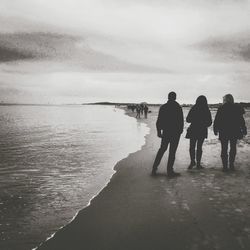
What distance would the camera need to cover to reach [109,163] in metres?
10.7

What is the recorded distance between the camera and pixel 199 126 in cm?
916

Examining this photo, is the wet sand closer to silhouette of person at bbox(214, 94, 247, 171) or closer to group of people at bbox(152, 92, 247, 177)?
group of people at bbox(152, 92, 247, 177)

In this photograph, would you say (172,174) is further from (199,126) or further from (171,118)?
(199,126)

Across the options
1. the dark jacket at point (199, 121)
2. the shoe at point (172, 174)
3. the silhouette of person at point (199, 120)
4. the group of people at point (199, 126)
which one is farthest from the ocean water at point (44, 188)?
the dark jacket at point (199, 121)

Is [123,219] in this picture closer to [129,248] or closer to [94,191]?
[129,248]

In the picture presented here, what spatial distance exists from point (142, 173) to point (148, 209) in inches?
119

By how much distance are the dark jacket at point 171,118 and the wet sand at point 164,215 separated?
3.57 ft

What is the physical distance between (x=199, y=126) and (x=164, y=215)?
439 centimetres

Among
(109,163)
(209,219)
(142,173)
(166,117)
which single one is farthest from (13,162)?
(209,219)

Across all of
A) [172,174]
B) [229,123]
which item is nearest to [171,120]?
[172,174]

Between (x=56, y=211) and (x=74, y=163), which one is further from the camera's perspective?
(x=74, y=163)

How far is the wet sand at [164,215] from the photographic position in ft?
13.9

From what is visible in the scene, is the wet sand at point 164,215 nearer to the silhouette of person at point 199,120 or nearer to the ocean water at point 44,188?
the ocean water at point 44,188

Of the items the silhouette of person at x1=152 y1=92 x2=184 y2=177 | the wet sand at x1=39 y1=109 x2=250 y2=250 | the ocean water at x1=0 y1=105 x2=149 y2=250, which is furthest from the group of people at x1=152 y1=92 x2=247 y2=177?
the ocean water at x1=0 y1=105 x2=149 y2=250
